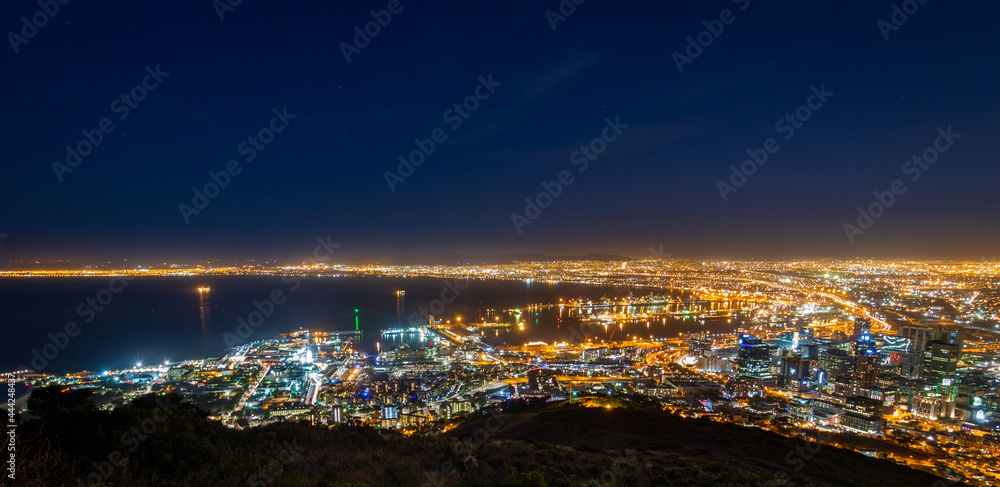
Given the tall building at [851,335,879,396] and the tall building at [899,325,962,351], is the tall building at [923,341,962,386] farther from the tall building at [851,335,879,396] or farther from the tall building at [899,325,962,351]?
the tall building at [851,335,879,396]

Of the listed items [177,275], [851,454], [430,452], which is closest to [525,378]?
[851,454]

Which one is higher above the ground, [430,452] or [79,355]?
[430,452]

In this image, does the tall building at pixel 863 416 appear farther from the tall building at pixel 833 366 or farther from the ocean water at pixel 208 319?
the ocean water at pixel 208 319

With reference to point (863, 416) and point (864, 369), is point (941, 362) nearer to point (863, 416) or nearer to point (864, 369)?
point (864, 369)

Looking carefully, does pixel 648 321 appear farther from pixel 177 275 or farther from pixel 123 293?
pixel 177 275

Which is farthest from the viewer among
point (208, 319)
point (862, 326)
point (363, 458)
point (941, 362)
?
point (208, 319)

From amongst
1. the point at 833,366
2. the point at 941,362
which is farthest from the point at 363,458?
the point at 941,362
